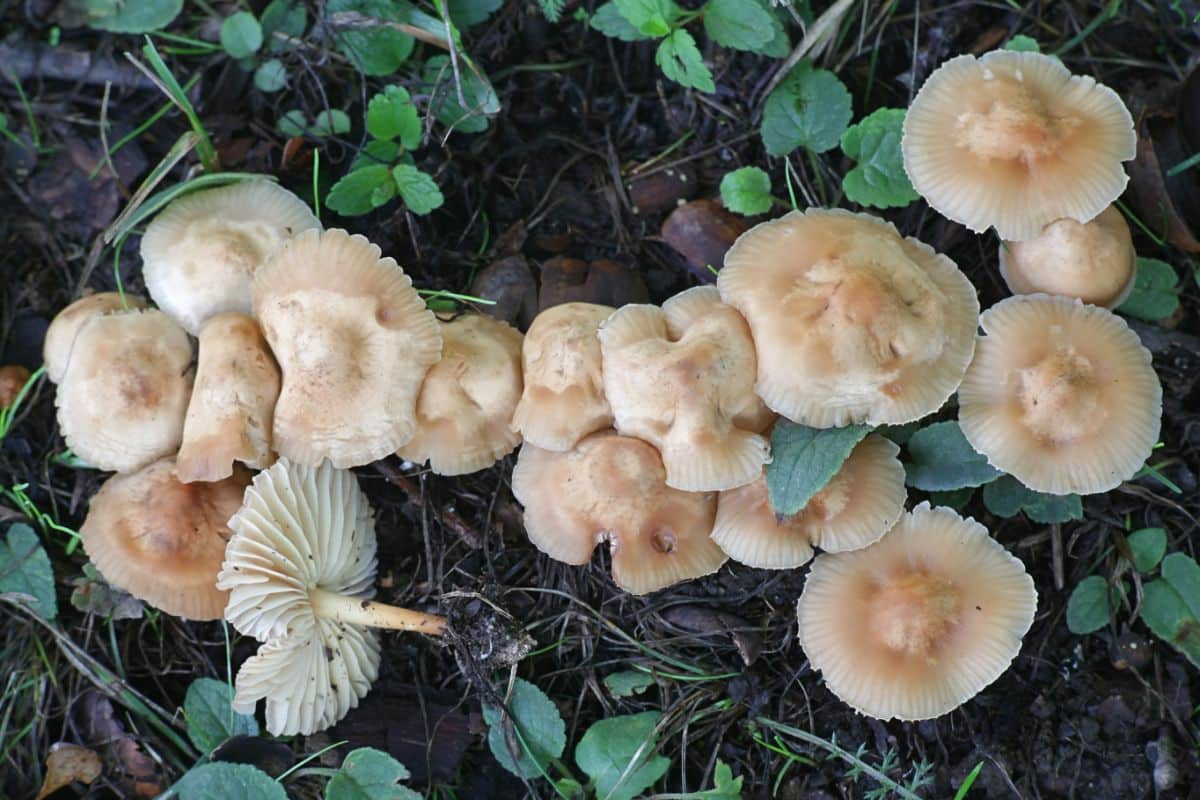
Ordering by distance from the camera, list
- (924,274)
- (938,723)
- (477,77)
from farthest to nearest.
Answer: (477,77) < (938,723) < (924,274)

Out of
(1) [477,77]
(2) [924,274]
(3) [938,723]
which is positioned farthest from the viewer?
(1) [477,77]

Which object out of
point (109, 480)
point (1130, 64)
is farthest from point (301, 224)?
point (1130, 64)

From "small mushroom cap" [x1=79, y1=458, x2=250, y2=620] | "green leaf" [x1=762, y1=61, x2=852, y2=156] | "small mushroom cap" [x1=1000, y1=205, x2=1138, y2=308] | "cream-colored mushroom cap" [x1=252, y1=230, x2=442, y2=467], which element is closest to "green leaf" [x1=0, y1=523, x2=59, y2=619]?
"small mushroom cap" [x1=79, y1=458, x2=250, y2=620]

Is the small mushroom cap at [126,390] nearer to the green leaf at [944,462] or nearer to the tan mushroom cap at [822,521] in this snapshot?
the tan mushroom cap at [822,521]

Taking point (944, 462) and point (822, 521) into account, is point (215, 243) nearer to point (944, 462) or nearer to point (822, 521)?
point (822, 521)

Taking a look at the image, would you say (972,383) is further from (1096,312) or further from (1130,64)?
(1130,64)

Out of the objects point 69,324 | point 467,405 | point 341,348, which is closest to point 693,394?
point 467,405

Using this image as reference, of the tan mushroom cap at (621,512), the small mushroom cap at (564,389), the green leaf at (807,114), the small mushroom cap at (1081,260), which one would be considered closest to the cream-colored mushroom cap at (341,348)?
the small mushroom cap at (564,389)
